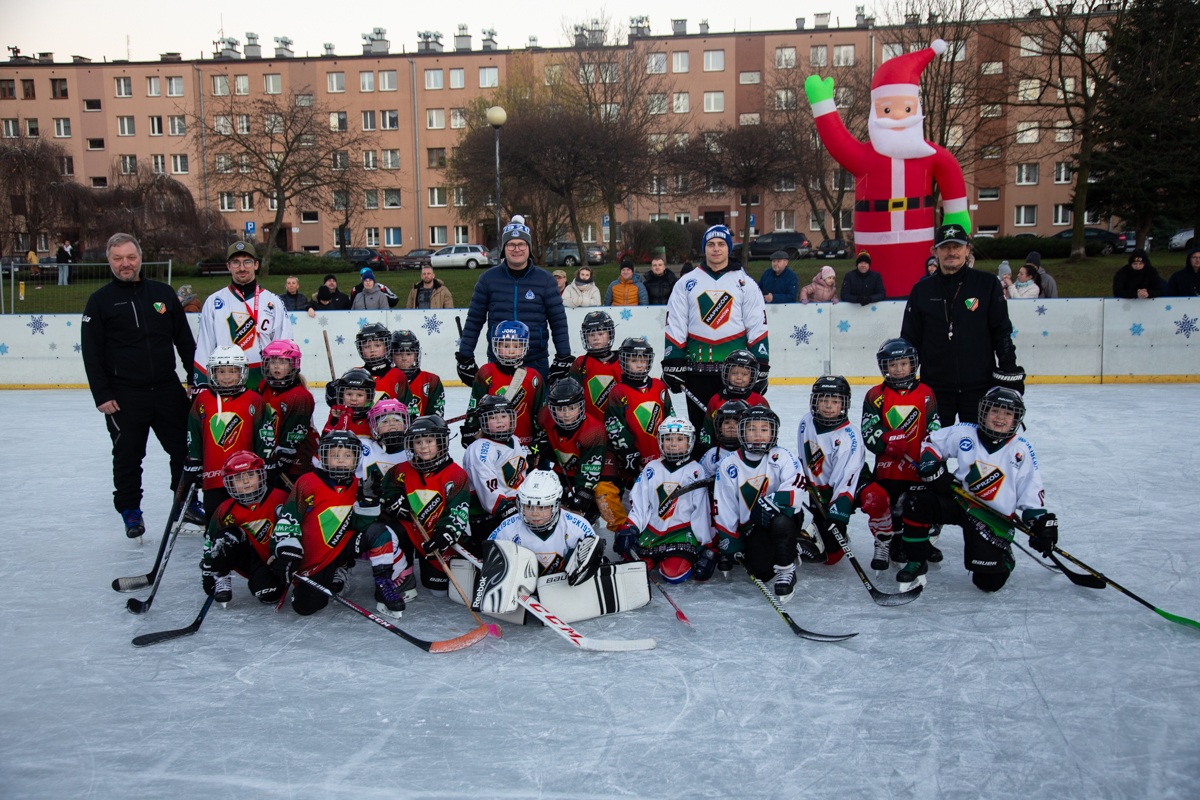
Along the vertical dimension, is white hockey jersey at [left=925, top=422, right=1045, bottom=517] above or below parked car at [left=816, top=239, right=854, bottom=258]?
below

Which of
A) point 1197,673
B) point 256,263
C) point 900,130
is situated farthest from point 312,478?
point 900,130

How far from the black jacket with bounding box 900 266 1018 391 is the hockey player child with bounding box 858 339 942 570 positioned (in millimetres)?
221

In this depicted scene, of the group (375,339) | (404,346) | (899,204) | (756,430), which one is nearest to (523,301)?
(404,346)

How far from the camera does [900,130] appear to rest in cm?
1023

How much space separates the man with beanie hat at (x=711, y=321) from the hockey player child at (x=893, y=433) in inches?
28.8

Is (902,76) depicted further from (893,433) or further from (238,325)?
(238,325)

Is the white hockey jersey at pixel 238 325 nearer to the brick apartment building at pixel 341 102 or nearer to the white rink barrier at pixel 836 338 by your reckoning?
the white rink barrier at pixel 836 338

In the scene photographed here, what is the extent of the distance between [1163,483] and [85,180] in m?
43.3

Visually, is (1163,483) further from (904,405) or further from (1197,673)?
(1197,673)

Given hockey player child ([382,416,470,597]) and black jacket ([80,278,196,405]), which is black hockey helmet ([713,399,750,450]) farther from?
black jacket ([80,278,196,405])

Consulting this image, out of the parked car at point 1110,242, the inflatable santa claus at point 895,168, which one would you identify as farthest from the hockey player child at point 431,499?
the parked car at point 1110,242

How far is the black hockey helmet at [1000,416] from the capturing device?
3424 mm

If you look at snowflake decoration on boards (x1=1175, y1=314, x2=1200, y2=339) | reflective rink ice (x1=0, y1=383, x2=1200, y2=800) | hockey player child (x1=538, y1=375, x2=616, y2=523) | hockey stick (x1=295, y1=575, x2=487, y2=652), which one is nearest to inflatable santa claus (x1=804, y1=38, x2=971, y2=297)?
snowflake decoration on boards (x1=1175, y1=314, x2=1200, y2=339)

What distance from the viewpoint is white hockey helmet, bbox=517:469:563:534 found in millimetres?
3266
